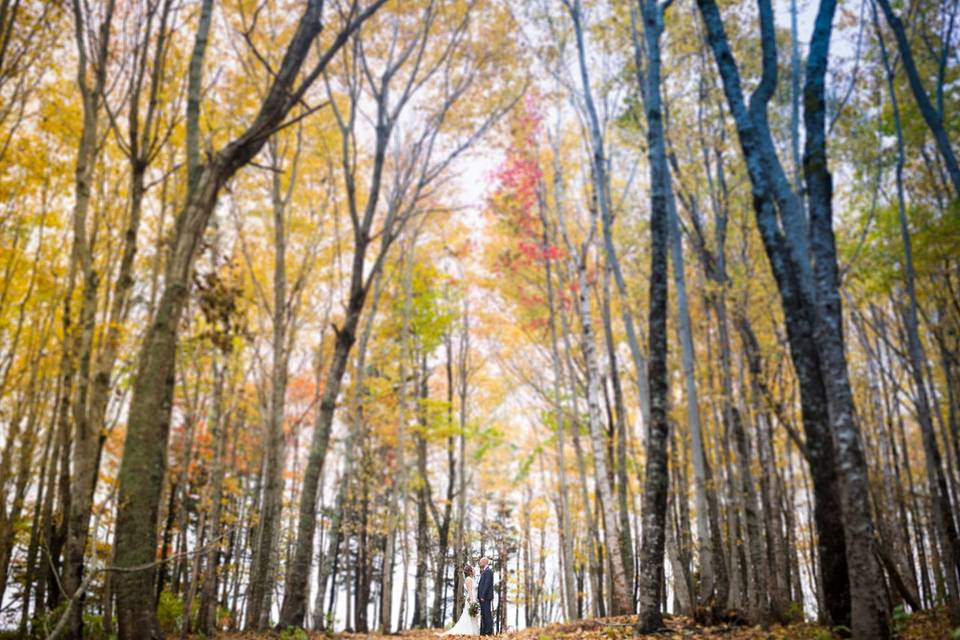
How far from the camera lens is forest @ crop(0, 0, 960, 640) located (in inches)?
Result: 195

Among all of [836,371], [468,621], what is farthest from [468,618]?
[836,371]

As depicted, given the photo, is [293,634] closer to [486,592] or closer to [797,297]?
[486,592]

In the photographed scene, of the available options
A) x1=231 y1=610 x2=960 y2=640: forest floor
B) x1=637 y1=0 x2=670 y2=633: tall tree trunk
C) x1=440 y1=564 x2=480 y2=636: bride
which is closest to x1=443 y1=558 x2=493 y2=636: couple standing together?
x1=440 y1=564 x2=480 y2=636: bride

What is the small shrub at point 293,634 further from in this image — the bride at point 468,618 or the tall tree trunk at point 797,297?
the tall tree trunk at point 797,297

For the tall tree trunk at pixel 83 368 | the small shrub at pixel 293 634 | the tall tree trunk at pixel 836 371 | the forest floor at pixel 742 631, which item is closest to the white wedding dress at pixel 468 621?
the forest floor at pixel 742 631

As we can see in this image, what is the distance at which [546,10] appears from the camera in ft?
35.6

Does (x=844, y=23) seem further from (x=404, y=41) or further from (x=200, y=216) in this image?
(x=200, y=216)

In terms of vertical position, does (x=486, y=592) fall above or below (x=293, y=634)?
above

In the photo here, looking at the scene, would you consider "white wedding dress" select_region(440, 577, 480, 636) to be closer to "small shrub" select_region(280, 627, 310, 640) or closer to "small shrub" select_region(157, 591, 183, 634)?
"small shrub" select_region(280, 627, 310, 640)

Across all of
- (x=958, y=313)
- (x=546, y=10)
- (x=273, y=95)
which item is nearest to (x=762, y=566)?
(x=958, y=313)

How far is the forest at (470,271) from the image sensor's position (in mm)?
4945

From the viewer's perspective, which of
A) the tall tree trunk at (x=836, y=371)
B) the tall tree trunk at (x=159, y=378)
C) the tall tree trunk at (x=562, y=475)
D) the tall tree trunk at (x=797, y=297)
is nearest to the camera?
the tall tree trunk at (x=159, y=378)

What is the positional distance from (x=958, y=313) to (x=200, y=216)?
11.4 m

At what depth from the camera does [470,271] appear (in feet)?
55.0
